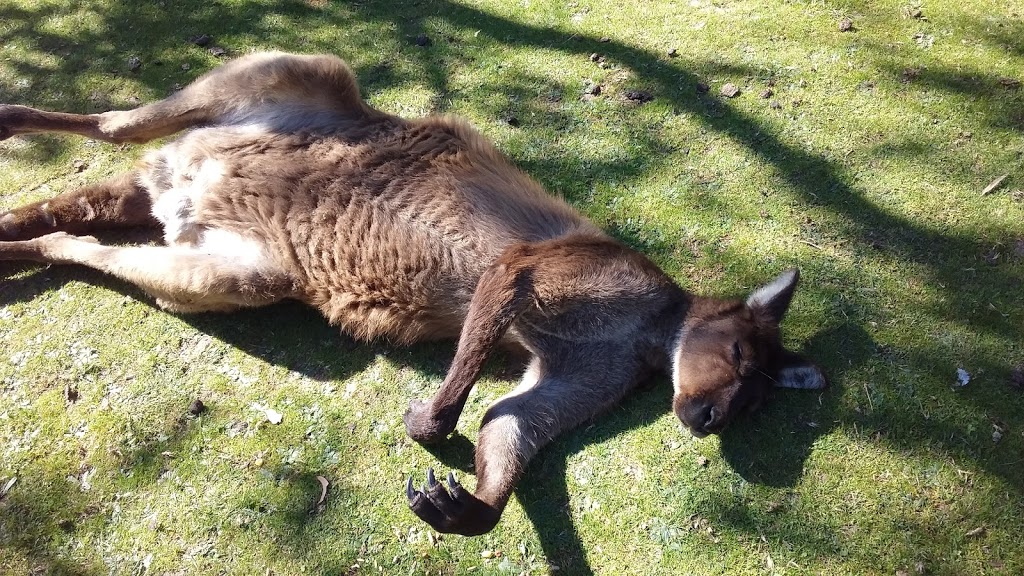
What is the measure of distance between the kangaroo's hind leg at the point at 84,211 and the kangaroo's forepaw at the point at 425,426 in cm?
270

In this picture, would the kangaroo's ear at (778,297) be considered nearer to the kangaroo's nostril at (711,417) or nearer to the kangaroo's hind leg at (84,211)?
the kangaroo's nostril at (711,417)

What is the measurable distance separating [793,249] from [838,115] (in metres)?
1.30

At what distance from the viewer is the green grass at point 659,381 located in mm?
3123

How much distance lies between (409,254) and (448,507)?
1.55m

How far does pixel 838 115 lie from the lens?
4.50 m


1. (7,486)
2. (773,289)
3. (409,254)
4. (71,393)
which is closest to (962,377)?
(773,289)

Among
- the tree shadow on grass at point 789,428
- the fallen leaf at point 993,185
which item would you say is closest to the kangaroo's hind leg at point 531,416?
the tree shadow on grass at point 789,428

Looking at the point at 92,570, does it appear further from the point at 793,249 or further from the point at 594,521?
the point at 793,249

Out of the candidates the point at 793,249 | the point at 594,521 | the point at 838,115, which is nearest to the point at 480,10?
the point at 838,115

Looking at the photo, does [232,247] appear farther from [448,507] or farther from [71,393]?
[448,507]

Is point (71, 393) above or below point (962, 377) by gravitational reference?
below

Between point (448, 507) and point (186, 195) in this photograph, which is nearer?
point (448, 507)

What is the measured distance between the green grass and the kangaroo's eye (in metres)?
0.41

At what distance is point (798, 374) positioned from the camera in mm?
3377
